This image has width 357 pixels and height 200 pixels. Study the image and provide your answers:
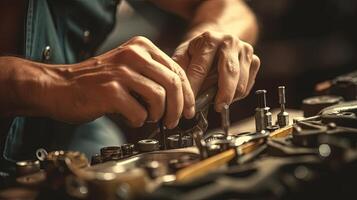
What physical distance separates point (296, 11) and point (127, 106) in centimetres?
335

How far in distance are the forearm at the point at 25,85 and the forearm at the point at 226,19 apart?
80cm

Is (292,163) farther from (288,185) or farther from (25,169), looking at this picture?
(25,169)

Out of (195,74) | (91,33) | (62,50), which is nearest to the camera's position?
(195,74)

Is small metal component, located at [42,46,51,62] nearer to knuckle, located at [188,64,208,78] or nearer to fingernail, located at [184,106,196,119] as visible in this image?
knuckle, located at [188,64,208,78]

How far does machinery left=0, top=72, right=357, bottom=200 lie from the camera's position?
0.84 meters

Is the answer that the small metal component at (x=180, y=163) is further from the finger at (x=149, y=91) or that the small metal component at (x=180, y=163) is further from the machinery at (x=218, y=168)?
the finger at (x=149, y=91)

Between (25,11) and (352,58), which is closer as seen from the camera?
(25,11)

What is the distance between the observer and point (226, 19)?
92.5 inches

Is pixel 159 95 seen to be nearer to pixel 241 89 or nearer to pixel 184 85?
pixel 184 85

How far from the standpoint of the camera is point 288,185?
2.77 feet

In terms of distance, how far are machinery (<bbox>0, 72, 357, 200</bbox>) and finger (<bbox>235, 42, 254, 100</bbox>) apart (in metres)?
0.33

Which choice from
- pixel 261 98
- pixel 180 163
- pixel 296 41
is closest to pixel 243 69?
pixel 261 98

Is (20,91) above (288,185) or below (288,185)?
above

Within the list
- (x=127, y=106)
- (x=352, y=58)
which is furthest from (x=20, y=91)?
(x=352, y=58)
